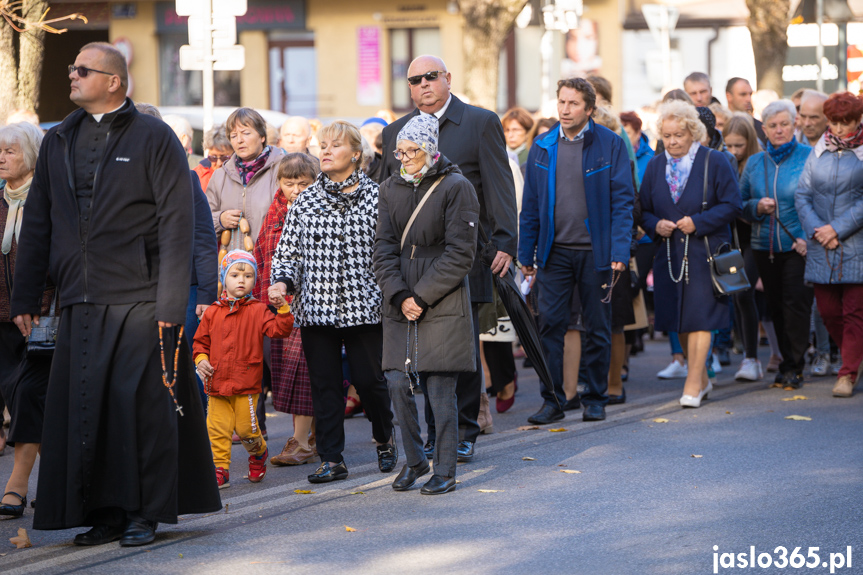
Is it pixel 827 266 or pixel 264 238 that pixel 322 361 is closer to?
pixel 264 238

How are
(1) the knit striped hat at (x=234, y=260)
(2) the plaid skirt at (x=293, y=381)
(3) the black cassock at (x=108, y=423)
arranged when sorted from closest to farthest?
(3) the black cassock at (x=108, y=423), (1) the knit striped hat at (x=234, y=260), (2) the plaid skirt at (x=293, y=381)

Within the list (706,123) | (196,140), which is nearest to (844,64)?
(196,140)

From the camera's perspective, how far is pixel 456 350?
654cm

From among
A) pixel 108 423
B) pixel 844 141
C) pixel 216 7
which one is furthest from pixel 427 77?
pixel 216 7

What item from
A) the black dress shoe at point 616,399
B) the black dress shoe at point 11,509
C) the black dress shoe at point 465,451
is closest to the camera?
the black dress shoe at point 11,509

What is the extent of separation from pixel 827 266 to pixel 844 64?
21748 mm

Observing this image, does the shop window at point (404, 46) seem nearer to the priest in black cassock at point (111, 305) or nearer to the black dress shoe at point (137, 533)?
the priest in black cassock at point (111, 305)

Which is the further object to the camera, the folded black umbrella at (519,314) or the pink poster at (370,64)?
the pink poster at (370,64)

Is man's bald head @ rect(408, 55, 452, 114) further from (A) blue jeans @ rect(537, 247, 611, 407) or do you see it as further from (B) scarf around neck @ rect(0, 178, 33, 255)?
(B) scarf around neck @ rect(0, 178, 33, 255)

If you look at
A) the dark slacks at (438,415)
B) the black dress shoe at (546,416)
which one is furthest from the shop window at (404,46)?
the dark slacks at (438,415)

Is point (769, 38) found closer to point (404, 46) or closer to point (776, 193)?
point (776, 193)

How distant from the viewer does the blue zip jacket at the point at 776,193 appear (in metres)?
10.1

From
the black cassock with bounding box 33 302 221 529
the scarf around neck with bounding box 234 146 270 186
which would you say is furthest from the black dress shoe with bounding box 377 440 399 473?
the scarf around neck with bounding box 234 146 270 186

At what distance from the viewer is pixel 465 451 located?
740cm
